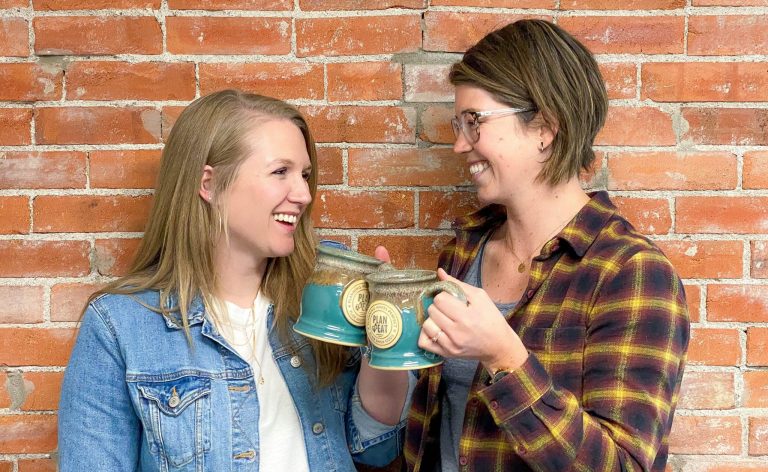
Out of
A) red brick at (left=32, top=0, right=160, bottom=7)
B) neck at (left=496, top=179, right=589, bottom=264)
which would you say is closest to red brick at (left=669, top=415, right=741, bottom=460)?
neck at (left=496, top=179, right=589, bottom=264)

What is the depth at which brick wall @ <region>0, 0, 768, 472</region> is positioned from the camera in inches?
76.5

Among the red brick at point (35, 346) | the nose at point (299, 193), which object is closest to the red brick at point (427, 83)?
the nose at point (299, 193)

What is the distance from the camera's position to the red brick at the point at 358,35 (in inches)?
77.2

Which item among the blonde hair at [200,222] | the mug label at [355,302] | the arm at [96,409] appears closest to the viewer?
the mug label at [355,302]

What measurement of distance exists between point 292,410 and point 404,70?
924mm

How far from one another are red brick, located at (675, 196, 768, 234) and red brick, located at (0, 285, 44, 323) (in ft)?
5.67

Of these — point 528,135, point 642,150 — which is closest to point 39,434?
point 528,135

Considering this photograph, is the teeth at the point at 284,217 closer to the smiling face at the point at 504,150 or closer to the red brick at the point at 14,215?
the smiling face at the point at 504,150

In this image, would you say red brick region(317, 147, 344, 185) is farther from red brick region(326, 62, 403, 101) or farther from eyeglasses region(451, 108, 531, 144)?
eyeglasses region(451, 108, 531, 144)

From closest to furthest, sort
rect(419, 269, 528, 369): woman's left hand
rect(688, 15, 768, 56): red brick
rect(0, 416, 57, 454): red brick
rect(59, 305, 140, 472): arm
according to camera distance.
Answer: rect(419, 269, 528, 369): woman's left hand → rect(59, 305, 140, 472): arm → rect(688, 15, 768, 56): red brick → rect(0, 416, 57, 454): red brick

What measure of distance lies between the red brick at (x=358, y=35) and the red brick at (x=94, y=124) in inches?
17.9

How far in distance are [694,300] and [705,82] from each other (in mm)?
574

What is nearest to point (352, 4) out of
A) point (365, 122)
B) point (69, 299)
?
point (365, 122)

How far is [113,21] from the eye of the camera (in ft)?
6.42
